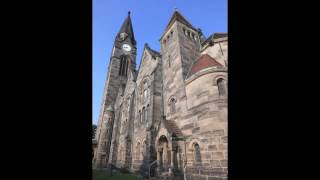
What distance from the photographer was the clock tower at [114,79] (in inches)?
1045

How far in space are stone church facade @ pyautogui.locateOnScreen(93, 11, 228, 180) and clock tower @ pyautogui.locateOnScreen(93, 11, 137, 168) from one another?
3772 millimetres

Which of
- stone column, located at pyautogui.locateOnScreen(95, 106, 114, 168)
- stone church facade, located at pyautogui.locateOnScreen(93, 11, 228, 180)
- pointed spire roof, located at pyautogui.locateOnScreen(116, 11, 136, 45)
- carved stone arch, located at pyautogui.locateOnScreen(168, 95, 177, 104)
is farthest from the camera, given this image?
pointed spire roof, located at pyautogui.locateOnScreen(116, 11, 136, 45)

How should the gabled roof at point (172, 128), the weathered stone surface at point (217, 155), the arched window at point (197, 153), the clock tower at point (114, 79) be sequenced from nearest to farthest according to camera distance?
1. the weathered stone surface at point (217, 155)
2. the arched window at point (197, 153)
3. the gabled roof at point (172, 128)
4. the clock tower at point (114, 79)

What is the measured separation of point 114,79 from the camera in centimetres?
3484

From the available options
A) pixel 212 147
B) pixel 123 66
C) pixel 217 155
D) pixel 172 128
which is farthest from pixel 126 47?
pixel 217 155

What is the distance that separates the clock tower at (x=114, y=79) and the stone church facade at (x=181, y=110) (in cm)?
377

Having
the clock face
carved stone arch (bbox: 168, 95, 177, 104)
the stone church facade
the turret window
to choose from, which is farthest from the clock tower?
the turret window

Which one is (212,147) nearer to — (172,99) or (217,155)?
(217,155)

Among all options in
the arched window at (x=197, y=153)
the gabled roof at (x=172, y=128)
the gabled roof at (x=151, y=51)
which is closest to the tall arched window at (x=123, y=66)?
the gabled roof at (x=151, y=51)

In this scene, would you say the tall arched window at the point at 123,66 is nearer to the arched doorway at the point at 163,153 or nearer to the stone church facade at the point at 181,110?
the stone church facade at the point at 181,110

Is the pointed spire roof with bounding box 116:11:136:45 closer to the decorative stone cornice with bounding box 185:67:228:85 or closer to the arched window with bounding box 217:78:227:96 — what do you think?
the decorative stone cornice with bounding box 185:67:228:85

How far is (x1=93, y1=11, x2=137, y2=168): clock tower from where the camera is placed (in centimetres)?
2653
